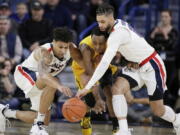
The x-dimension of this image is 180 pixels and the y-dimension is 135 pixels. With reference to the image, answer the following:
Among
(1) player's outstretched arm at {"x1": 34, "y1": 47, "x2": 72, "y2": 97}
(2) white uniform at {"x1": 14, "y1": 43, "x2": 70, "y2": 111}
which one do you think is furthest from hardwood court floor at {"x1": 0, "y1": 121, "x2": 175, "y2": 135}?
(1) player's outstretched arm at {"x1": 34, "y1": 47, "x2": 72, "y2": 97}

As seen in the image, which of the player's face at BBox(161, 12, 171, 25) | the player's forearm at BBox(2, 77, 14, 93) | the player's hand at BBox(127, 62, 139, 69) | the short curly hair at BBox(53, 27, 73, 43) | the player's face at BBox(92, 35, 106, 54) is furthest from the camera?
the player's face at BBox(161, 12, 171, 25)

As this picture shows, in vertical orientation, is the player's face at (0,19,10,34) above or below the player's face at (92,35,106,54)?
above

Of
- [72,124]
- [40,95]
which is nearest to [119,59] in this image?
[40,95]

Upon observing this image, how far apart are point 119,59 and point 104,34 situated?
61cm

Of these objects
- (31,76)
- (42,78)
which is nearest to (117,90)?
(42,78)

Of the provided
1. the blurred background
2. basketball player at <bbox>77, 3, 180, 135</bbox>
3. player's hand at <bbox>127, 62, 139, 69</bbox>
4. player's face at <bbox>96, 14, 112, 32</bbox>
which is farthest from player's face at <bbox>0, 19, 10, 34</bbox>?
player's face at <bbox>96, 14, 112, 32</bbox>

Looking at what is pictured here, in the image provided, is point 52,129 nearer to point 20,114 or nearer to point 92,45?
point 20,114

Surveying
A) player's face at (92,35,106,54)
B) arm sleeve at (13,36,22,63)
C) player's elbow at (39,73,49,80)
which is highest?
arm sleeve at (13,36,22,63)

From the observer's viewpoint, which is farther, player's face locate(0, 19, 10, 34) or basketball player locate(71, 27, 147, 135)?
player's face locate(0, 19, 10, 34)

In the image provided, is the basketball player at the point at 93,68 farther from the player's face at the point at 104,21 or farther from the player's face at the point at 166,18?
the player's face at the point at 166,18

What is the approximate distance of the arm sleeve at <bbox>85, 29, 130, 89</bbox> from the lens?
25.3 feet

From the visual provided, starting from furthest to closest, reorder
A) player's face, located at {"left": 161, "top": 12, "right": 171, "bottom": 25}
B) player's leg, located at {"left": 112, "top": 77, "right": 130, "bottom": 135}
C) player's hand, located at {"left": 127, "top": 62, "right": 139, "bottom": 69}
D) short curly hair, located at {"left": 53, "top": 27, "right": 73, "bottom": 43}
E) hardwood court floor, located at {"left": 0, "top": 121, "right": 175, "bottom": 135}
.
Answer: player's face, located at {"left": 161, "top": 12, "right": 171, "bottom": 25}
hardwood court floor, located at {"left": 0, "top": 121, "right": 175, "bottom": 135}
player's hand, located at {"left": 127, "top": 62, "right": 139, "bottom": 69}
player's leg, located at {"left": 112, "top": 77, "right": 130, "bottom": 135}
short curly hair, located at {"left": 53, "top": 27, "right": 73, "bottom": 43}

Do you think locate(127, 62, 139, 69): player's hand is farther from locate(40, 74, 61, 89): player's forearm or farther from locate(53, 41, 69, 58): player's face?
locate(40, 74, 61, 89): player's forearm

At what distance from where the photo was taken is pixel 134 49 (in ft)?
27.2
